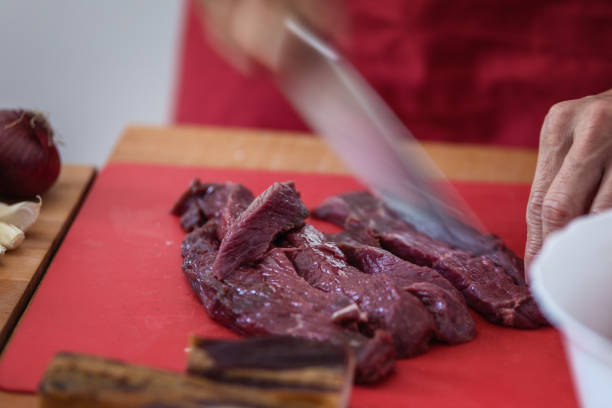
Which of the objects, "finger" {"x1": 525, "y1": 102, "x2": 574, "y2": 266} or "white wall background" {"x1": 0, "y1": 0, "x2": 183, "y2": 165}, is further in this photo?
"white wall background" {"x1": 0, "y1": 0, "x2": 183, "y2": 165}

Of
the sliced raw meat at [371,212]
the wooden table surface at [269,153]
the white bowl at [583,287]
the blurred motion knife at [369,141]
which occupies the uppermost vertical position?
the white bowl at [583,287]

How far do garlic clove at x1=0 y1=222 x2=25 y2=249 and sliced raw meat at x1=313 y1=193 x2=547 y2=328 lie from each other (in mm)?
1461

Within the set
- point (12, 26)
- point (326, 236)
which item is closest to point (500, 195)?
point (326, 236)

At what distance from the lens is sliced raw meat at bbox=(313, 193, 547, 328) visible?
273 cm

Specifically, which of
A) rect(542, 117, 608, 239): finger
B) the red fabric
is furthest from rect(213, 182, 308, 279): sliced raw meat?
the red fabric

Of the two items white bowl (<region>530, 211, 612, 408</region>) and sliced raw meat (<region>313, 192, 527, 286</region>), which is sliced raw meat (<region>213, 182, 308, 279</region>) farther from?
white bowl (<region>530, 211, 612, 408</region>)

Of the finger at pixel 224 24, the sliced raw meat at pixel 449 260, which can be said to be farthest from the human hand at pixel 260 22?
the sliced raw meat at pixel 449 260

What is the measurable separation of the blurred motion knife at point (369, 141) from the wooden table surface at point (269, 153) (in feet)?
1.25

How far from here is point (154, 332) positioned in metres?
2.54

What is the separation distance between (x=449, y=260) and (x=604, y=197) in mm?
712

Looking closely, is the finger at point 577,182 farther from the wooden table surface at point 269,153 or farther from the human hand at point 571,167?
the wooden table surface at point 269,153

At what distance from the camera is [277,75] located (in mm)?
4289

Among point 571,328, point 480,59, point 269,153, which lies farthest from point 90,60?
point 571,328

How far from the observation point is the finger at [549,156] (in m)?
2.68
